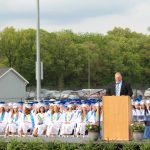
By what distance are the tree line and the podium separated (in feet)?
212

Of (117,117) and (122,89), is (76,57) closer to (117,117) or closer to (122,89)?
(122,89)

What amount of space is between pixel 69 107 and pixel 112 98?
28.6 feet

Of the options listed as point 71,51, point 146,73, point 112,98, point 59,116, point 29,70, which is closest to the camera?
point 112,98

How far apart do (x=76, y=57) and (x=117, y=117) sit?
71233mm

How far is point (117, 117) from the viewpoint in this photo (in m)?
14.9

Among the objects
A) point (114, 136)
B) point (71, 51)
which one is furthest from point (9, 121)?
point (71, 51)

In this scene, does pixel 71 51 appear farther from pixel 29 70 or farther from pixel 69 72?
pixel 29 70

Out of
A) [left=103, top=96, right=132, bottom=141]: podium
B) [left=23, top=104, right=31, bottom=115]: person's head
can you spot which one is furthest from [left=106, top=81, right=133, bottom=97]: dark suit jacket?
[left=23, top=104, right=31, bottom=115]: person's head

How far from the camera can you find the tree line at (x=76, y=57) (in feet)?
266

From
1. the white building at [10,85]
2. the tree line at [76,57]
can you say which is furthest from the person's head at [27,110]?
the tree line at [76,57]

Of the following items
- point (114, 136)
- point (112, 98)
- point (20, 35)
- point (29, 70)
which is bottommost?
point (114, 136)

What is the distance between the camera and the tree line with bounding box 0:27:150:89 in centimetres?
8106

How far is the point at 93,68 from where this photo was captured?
89.7 m

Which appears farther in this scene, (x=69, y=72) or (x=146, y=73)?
(x=146, y=73)
